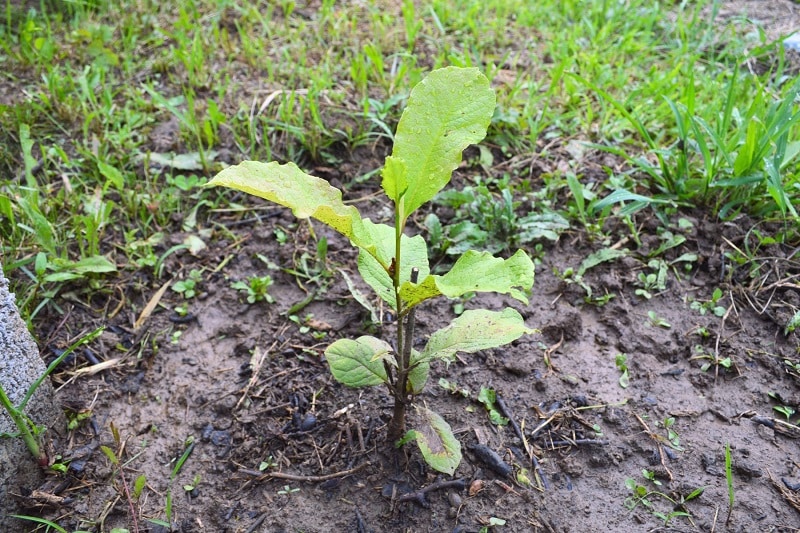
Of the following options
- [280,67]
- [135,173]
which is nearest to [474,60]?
[280,67]

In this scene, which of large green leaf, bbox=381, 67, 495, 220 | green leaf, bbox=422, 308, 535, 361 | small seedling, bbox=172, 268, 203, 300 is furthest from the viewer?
small seedling, bbox=172, 268, 203, 300

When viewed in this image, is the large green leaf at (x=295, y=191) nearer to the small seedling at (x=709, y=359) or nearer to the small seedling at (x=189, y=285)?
the small seedling at (x=189, y=285)

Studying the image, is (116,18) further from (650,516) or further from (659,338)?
(650,516)

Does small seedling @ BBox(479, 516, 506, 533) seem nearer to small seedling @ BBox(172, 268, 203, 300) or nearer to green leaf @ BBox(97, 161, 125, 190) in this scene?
small seedling @ BBox(172, 268, 203, 300)

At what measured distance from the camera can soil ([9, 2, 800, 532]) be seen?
1.53 metres

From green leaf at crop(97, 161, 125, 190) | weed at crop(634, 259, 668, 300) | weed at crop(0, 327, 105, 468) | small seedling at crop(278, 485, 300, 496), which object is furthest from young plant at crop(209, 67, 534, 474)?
green leaf at crop(97, 161, 125, 190)

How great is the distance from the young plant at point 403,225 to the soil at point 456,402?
232mm

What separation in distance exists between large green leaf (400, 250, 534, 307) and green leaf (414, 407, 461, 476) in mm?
399

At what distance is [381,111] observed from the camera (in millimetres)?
2586

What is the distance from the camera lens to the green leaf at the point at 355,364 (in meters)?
1.47

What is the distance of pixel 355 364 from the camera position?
1.48 meters

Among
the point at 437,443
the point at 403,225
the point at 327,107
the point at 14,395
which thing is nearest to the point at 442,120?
the point at 403,225

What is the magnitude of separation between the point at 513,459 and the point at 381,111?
1579mm

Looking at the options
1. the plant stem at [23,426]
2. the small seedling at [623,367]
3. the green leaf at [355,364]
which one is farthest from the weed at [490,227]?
the plant stem at [23,426]
